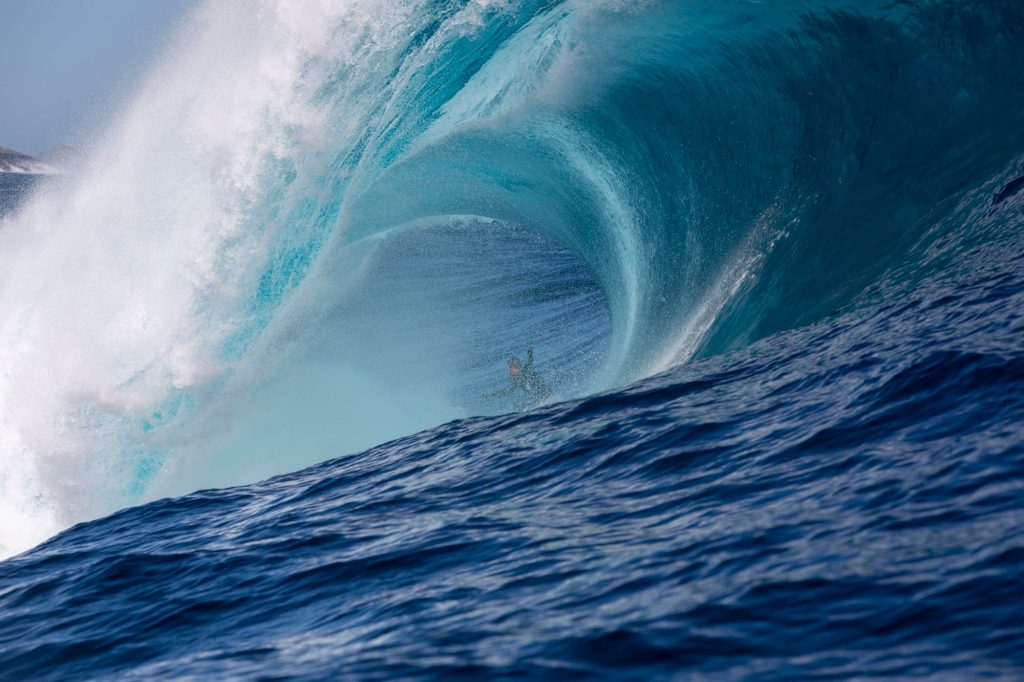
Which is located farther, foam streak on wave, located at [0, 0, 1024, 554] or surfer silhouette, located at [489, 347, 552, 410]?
surfer silhouette, located at [489, 347, 552, 410]

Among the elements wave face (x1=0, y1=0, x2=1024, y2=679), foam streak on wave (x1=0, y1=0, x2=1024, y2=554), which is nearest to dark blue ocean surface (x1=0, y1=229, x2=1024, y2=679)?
wave face (x1=0, y1=0, x2=1024, y2=679)

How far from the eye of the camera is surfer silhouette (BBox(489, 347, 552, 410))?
508 inches

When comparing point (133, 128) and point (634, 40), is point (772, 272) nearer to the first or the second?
point (634, 40)

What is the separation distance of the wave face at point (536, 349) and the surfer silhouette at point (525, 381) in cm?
16

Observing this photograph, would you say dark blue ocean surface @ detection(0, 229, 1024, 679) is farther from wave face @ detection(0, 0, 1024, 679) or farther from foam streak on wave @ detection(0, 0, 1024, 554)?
foam streak on wave @ detection(0, 0, 1024, 554)

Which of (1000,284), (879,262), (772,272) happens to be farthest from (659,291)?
(1000,284)

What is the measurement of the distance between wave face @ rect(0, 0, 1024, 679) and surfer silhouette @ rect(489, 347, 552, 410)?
16 cm

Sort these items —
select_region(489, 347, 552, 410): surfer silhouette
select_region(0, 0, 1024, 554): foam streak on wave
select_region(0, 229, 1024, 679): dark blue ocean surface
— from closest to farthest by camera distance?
select_region(0, 229, 1024, 679): dark blue ocean surface < select_region(0, 0, 1024, 554): foam streak on wave < select_region(489, 347, 552, 410): surfer silhouette

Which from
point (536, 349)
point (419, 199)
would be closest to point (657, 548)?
point (419, 199)

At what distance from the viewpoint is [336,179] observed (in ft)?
35.2

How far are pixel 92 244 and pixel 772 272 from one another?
7477 mm

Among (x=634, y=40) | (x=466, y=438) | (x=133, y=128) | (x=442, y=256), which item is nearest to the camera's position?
(x=466, y=438)

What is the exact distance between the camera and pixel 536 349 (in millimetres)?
13156

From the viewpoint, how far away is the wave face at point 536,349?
3250 millimetres
